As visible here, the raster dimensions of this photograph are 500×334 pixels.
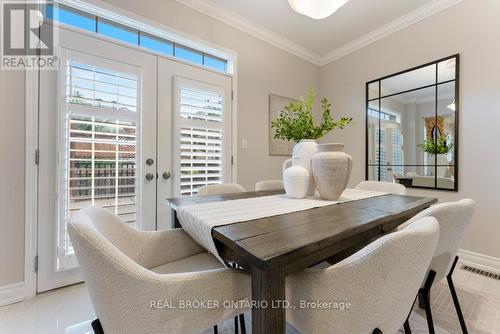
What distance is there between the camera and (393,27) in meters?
2.69

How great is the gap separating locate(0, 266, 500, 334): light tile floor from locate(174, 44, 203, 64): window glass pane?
2.27 m

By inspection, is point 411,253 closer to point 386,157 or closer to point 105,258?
point 105,258

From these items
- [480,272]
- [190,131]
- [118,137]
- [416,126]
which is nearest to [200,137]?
[190,131]

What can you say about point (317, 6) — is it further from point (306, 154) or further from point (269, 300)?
point (269, 300)

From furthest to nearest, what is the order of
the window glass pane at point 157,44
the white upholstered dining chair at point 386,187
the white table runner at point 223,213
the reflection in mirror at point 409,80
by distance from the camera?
the reflection in mirror at point 409,80, the window glass pane at point 157,44, the white upholstered dining chair at point 386,187, the white table runner at point 223,213

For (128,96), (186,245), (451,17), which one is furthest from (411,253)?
(451,17)

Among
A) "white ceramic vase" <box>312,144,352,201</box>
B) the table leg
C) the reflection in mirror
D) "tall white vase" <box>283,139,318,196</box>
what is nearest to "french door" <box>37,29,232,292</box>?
"tall white vase" <box>283,139,318,196</box>

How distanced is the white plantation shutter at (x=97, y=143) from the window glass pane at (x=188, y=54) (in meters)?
0.56

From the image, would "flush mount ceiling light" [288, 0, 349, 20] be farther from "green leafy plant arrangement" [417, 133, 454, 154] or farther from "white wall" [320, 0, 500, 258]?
"green leafy plant arrangement" [417, 133, 454, 154]

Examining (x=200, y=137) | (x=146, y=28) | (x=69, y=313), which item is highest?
(x=146, y=28)

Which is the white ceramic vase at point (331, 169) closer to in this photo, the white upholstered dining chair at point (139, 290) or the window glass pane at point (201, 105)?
the white upholstered dining chair at point (139, 290)

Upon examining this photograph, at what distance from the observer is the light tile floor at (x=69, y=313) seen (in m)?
1.32

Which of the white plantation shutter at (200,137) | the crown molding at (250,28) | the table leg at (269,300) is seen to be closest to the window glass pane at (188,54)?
the white plantation shutter at (200,137)

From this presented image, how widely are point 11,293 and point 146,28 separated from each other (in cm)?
235
